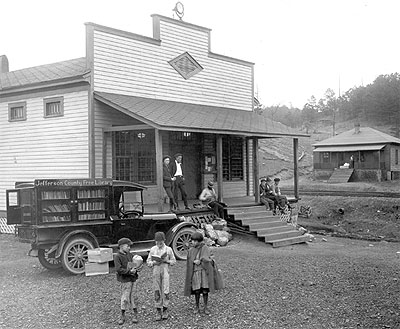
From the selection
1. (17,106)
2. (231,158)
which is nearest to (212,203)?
(231,158)

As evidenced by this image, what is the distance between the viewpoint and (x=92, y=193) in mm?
10977

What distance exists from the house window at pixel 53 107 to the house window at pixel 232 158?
7.05 meters

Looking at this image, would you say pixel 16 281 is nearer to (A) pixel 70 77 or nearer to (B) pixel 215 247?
(B) pixel 215 247

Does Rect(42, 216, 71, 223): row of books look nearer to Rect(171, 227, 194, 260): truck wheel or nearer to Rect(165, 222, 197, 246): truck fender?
Answer: Rect(165, 222, 197, 246): truck fender

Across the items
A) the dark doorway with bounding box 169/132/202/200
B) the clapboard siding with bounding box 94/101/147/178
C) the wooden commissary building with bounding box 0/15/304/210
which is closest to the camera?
the wooden commissary building with bounding box 0/15/304/210

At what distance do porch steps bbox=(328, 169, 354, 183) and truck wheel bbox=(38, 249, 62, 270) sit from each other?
34858 mm

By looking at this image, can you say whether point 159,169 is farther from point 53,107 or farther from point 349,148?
point 349,148

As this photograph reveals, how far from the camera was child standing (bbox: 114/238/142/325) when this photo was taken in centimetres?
742

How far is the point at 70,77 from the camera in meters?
15.8

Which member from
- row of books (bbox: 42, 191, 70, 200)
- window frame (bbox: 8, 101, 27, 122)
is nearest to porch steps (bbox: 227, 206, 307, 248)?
row of books (bbox: 42, 191, 70, 200)

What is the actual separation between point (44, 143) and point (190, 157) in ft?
18.3

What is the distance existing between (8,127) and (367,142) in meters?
34.8

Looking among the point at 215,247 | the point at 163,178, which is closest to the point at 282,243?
the point at 215,247

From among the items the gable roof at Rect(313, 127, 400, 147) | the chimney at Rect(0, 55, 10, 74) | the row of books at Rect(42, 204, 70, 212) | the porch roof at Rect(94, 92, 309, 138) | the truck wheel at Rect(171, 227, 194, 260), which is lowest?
the truck wheel at Rect(171, 227, 194, 260)
